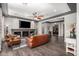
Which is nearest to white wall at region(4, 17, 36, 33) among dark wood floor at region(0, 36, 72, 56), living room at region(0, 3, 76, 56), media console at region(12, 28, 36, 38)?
living room at region(0, 3, 76, 56)

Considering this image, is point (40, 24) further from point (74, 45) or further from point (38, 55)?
point (74, 45)

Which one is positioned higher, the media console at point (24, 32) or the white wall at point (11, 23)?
the white wall at point (11, 23)

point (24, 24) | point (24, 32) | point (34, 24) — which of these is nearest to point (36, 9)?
point (34, 24)

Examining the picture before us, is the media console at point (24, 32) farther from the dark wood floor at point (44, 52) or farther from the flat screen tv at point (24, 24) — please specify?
the dark wood floor at point (44, 52)

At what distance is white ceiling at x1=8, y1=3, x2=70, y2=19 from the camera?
84.3 inches

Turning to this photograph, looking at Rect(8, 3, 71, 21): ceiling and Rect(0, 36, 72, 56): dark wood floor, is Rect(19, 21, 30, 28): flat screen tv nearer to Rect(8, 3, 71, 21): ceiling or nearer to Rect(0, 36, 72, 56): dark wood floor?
Rect(8, 3, 71, 21): ceiling

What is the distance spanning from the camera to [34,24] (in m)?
2.35

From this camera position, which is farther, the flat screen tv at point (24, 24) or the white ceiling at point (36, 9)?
the flat screen tv at point (24, 24)

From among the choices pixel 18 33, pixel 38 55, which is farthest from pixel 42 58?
pixel 18 33

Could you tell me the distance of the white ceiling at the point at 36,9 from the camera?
2141 mm

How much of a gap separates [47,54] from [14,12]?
145cm

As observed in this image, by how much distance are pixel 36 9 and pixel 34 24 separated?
0.42 metres

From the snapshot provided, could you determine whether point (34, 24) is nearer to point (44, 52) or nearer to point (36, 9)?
point (36, 9)

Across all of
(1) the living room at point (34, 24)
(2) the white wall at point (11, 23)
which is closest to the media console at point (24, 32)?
(1) the living room at point (34, 24)
